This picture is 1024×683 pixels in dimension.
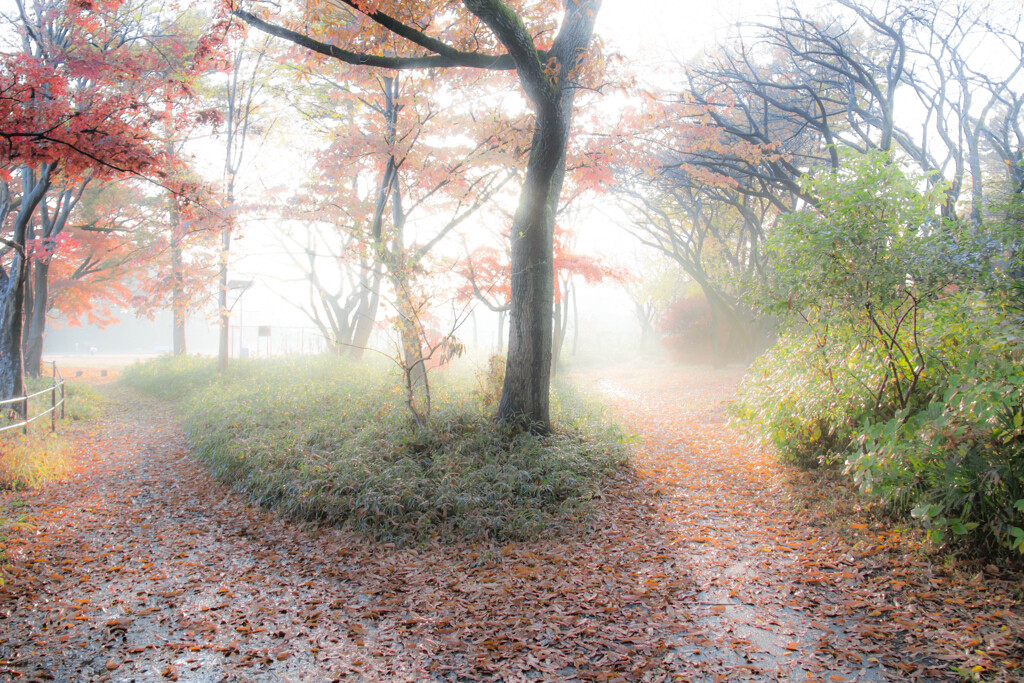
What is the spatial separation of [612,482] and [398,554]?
2411 mm

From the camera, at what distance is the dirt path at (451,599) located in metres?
2.98

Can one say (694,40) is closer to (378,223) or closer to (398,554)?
(378,223)

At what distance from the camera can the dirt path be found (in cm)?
298

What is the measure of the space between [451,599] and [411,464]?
1.98 meters

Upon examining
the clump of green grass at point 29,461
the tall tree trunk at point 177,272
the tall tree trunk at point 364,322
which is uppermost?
the tall tree trunk at point 177,272

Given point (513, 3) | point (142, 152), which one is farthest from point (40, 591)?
point (513, 3)

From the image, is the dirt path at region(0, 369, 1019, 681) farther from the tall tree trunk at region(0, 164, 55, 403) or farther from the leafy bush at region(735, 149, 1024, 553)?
the tall tree trunk at region(0, 164, 55, 403)

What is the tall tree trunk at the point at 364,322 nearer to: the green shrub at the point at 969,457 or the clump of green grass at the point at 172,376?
the clump of green grass at the point at 172,376

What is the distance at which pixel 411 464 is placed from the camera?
18.2 ft

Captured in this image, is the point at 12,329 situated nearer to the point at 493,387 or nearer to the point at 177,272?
the point at 177,272

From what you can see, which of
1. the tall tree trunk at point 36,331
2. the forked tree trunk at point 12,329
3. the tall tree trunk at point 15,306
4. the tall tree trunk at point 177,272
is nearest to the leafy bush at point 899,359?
the tall tree trunk at point 15,306

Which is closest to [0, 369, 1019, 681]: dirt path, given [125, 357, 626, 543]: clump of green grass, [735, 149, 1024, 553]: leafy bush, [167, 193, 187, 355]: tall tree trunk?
[125, 357, 626, 543]: clump of green grass

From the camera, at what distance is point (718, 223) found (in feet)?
62.8

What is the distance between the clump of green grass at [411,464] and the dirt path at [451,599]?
265mm
